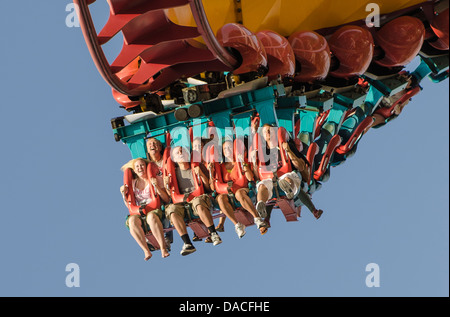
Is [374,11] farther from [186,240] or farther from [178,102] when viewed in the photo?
[186,240]

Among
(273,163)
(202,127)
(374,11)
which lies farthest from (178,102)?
(374,11)

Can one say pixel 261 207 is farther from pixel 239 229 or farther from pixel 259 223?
pixel 239 229

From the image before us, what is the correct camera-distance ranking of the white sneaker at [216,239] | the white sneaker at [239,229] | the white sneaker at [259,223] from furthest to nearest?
the white sneaker at [239,229], the white sneaker at [216,239], the white sneaker at [259,223]

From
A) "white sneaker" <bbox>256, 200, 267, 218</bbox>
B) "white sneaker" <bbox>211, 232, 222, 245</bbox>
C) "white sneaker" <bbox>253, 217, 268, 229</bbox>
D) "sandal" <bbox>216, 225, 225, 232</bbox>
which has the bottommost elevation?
"white sneaker" <bbox>211, 232, 222, 245</bbox>

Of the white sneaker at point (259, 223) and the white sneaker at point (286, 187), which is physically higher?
the white sneaker at point (286, 187)

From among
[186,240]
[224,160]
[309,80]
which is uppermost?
[309,80]

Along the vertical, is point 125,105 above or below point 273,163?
above

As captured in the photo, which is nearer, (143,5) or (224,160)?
(143,5)

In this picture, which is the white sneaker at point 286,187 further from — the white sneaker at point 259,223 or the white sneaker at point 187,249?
the white sneaker at point 187,249

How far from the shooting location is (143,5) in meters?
15.8

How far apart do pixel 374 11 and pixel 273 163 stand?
2.66 metres

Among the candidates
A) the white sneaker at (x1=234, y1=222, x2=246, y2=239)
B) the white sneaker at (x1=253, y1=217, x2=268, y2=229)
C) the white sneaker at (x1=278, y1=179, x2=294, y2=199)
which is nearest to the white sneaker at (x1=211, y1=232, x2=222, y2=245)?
the white sneaker at (x1=234, y1=222, x2=246, y2=239)

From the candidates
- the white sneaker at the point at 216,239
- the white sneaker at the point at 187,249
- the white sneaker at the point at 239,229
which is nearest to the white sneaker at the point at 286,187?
the white sneaker at the point at 239,229

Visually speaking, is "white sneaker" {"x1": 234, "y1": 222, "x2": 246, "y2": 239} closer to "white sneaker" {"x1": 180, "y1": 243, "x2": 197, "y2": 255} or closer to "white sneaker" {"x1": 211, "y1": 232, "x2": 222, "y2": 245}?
"white sneaker" {"x1": 211, "y1": 232, "x2": 222, "y2": 245}
